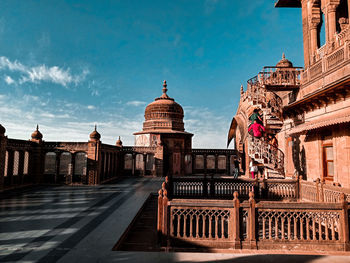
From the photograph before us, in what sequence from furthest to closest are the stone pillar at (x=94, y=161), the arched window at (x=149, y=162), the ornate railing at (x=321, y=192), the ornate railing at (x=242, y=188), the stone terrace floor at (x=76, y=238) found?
the arched window at (x=149, y=162) → the stone pillar at (x=94, y=161) → the ornate railing at (x=242, y=188) → the ornate railing at (x=321, y=192) → the stone terrace floor at (x=76, y=238)

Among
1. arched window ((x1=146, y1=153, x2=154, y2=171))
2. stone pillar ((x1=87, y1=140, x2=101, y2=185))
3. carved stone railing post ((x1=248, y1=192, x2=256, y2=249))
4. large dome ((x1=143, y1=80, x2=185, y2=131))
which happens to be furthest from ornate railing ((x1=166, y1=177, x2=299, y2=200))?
large dome ((x1=143, y1=80, x2=185, y2=131))

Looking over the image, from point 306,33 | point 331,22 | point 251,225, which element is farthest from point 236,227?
point 306,33

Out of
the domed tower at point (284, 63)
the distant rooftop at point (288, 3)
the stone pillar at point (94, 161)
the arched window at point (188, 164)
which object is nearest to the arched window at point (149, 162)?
the arched window at point (188, 164)

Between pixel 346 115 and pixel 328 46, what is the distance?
4.88 m

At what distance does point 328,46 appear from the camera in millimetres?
11266

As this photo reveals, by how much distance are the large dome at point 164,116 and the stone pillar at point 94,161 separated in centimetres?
1345

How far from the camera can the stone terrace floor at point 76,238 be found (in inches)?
185

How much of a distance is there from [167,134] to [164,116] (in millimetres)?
3796

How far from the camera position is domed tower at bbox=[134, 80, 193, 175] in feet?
93.2

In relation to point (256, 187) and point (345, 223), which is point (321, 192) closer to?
point (256, 187)

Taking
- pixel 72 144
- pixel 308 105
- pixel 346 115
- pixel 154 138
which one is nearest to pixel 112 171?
pixel 72 144

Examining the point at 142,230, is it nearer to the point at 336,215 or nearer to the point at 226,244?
the point at 226,244

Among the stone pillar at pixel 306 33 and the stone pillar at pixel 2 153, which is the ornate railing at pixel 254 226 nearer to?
the stone pillar at pixel 306 33

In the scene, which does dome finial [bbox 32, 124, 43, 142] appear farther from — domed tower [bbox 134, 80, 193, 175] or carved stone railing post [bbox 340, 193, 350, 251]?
carved stone railing post [bbox 340, 193, 350, 251]
